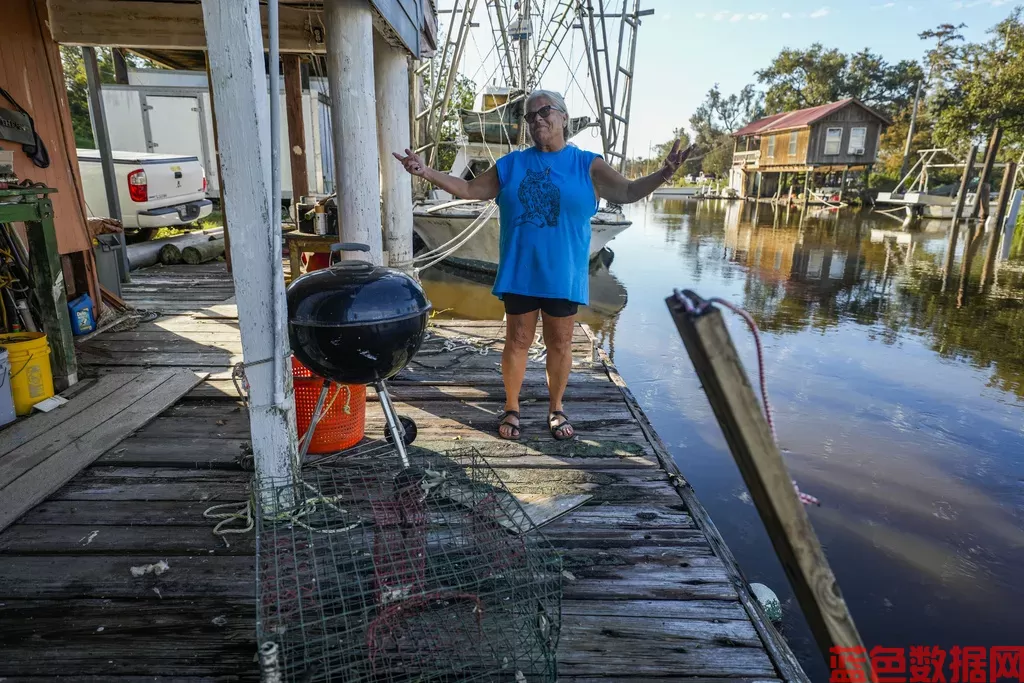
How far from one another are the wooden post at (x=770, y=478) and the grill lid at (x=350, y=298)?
149cm

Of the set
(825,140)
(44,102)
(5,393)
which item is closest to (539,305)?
(5,393)

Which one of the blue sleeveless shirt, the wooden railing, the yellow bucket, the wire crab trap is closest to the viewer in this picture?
the wire crab trap

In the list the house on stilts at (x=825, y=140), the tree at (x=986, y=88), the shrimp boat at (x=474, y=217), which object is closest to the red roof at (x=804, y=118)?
the house on stilts at (x=825, y=140)

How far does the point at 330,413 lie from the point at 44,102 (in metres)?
4.23

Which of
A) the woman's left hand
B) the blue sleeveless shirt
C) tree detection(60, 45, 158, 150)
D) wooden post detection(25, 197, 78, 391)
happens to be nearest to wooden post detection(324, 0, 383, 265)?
the blue sleeveless shirt

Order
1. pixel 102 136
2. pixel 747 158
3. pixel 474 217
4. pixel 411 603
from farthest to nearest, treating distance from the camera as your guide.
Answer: pixel 747 158, pixel 474 217, pixel 102 136, pixel 411 603

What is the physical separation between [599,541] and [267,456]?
144cm

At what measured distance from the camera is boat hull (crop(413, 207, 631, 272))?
36.6 ft

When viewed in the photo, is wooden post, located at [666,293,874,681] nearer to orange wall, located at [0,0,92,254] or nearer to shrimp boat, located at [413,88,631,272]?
orange wall, located at [0,0,92,254]

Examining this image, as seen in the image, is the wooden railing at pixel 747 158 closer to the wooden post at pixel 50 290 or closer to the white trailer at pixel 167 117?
the white trailer at pixel 167 117

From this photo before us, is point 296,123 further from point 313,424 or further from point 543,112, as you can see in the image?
point 313,424

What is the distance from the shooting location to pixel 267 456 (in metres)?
2.52

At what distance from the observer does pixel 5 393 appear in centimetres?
354

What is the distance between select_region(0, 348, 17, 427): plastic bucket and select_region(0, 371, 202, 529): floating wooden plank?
0.33 m
